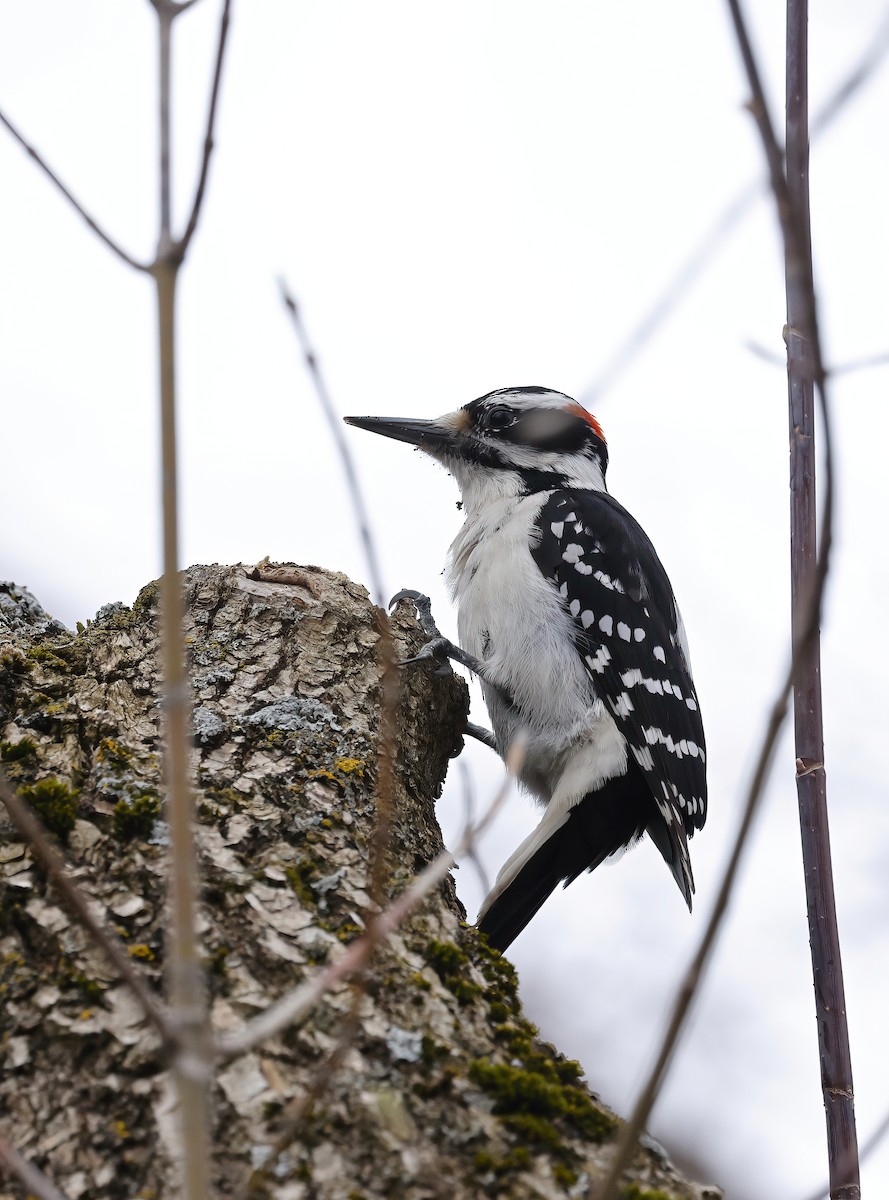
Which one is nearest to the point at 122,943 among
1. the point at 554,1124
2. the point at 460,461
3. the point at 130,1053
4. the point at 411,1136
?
the point at 130,1053

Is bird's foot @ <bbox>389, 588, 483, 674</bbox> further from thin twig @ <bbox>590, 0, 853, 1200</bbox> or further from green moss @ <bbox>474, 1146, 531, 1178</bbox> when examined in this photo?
thin twig @ <bbox>590, 0, 853, 1200</bbox>

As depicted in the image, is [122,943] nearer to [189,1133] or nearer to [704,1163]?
[189,1133]

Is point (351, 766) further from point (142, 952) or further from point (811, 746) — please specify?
point (811, 746)

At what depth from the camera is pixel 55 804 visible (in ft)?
6.15

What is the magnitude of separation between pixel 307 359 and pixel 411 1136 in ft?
3.21

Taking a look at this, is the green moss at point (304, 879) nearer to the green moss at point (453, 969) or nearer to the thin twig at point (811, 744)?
the green moss at point (453, 969)

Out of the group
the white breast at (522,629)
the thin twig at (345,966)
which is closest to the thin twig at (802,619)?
the thin twig at (345,966)

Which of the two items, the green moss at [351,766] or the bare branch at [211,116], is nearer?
the bare branch at [211,116]

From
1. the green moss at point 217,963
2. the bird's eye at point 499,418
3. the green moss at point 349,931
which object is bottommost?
the green moss at point 217,963

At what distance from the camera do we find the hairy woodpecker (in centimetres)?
314

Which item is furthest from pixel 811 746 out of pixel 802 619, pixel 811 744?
pixel 802 619

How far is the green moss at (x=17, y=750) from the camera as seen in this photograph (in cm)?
205

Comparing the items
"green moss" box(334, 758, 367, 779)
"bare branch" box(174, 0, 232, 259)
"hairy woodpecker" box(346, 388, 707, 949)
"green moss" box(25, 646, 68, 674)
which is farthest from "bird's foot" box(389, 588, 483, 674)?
"bare branch" box(174, 0, 232, 259)

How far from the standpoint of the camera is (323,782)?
2.07 m
